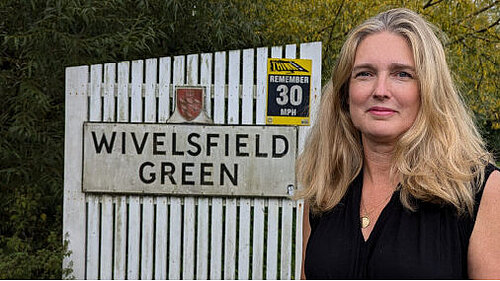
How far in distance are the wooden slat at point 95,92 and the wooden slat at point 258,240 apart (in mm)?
1543

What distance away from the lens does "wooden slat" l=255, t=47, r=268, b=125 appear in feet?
16.7

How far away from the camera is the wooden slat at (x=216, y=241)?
203 inches

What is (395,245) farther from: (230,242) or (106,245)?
(106,245)

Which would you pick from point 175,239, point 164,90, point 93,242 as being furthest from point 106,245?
point 164,90

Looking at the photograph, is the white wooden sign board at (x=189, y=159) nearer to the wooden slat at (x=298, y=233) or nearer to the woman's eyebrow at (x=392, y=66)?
the wooden slat at (x=298, y=233)

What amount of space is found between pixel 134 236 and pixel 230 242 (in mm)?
829

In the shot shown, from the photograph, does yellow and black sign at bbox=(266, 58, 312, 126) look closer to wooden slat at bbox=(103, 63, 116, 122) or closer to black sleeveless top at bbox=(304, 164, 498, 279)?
wooden slat at bbox=(103, 63, 116, 122)

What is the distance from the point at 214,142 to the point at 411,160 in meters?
3.36

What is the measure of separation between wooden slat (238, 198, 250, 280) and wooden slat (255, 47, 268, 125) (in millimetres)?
717

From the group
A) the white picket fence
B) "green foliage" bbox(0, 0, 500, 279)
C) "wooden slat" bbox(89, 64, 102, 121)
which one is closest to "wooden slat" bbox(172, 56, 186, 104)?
the white picket fence

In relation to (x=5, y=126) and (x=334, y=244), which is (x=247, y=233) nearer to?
(x=5, y=126)

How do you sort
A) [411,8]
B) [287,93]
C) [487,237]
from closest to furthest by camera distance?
1. [487,237]
2. [287,93]
3. [411,8]

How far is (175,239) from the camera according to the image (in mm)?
5215

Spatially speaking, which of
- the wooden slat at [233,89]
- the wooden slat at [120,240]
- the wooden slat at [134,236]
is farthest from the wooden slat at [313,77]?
the wooden slat at [120,240]
